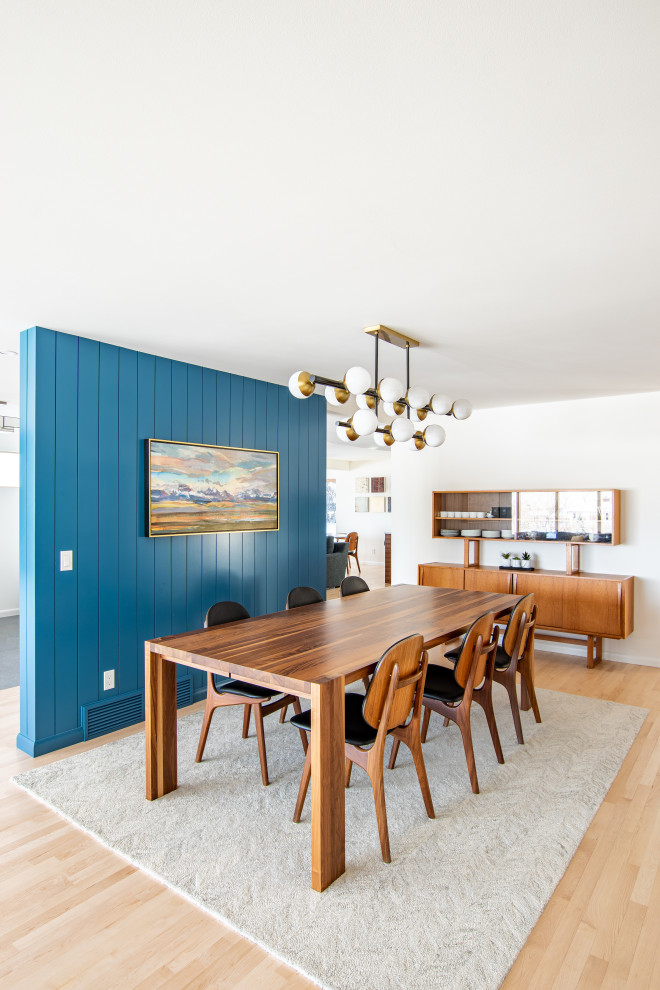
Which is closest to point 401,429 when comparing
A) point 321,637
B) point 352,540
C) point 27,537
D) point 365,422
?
point 365,422

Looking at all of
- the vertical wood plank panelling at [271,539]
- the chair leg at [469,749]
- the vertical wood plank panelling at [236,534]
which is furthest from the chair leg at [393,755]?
the vertical wood plank panelling at [271,539]

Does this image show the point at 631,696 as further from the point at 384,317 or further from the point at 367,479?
the point at 367,479

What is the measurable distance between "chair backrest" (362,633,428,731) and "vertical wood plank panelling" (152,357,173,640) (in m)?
2.01

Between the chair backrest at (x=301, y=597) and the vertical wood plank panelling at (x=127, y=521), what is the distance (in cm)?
102

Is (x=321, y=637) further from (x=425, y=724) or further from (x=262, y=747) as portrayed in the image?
(x=425, y=724)

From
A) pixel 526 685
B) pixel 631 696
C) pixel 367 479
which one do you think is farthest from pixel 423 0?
pixel 367 479

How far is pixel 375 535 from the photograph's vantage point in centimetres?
1234

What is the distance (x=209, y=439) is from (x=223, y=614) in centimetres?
147

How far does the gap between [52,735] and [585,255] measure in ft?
11.9

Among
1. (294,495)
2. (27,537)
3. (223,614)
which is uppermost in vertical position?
(294,495)

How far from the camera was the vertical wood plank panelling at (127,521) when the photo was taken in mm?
3705

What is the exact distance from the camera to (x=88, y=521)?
3.53 m

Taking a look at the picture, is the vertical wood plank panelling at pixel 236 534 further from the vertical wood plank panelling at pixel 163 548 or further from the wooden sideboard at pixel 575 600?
the wooden sideboard at pixel 575 600

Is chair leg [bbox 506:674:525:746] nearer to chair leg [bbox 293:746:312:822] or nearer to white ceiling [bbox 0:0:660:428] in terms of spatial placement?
chair leg [bbox 293:746:312:822]
